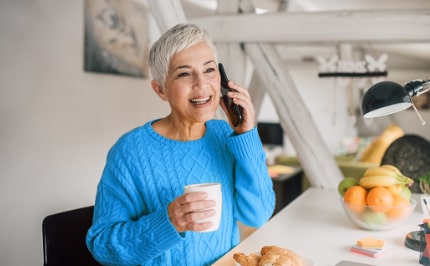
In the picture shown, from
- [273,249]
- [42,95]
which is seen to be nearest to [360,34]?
[273,249]

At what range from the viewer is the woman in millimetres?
1149

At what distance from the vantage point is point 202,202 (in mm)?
981

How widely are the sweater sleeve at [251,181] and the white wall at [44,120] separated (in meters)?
1.50

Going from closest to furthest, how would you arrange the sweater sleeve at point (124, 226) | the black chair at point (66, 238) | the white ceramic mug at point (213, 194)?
1. the white ceramic mug at point (213, 194)
2. the sweater sleeve at point (124, 226)
3. the black chair at point (66, 238)

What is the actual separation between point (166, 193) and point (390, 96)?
707mm

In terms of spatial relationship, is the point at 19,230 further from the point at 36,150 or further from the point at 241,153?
the point at 241,153

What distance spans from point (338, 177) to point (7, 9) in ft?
6.67

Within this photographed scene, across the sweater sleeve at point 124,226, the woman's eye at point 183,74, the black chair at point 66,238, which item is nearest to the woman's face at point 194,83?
the woman's eye at point 183,74

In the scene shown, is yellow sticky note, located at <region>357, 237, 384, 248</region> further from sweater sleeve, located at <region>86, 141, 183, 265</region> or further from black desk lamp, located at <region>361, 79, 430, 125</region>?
sweater sleeve, located at <region>86, 141, 183, 265</region>

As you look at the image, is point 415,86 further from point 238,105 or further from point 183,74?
point 183,74

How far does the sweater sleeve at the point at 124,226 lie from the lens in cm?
110

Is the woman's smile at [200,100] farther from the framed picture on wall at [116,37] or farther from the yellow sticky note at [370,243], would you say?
the framed picture on wall at [116,37]

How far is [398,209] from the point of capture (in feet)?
4.79

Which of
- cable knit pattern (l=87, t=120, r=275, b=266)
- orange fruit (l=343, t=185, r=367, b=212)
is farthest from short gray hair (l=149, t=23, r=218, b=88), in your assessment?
orange fruit (l=343, t=185, r=367, b=212)
